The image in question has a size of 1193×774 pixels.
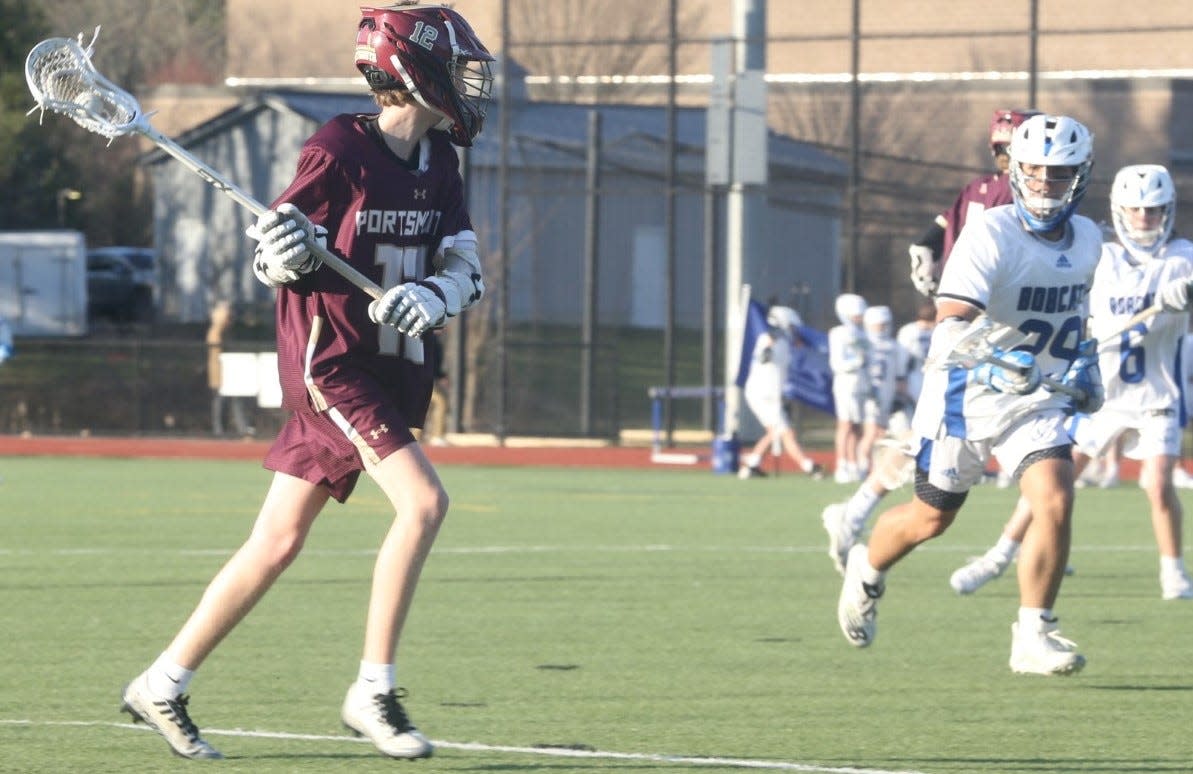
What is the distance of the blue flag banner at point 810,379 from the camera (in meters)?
23.4

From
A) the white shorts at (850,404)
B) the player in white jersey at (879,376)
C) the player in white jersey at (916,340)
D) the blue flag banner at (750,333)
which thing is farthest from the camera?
the player in white jersey at (916,340)

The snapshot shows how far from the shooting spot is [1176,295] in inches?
398

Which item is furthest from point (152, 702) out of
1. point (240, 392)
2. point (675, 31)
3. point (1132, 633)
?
point (675, 31)

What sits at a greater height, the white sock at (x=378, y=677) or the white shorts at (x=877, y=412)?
the white sock at (x=378, y=677)

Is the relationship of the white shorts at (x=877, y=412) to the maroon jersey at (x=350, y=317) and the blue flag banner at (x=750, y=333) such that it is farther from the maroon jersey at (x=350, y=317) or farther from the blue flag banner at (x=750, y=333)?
the maroon jersey at (x=350, y=317)

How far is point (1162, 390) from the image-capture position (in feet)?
37.3

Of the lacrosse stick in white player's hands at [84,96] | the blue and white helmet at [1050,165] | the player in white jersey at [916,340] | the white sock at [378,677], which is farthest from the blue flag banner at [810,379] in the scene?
the white sock at [378,677]

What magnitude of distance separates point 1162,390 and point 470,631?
3932mm

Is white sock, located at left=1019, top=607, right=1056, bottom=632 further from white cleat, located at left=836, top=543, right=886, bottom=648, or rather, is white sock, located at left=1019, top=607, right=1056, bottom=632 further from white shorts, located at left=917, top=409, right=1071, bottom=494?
white cleat, located at left=836, top=543, right=886, bottom=648

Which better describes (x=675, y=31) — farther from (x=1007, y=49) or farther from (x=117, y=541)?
(x=117, y=541)

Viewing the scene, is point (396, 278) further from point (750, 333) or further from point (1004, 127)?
point (750, 333)

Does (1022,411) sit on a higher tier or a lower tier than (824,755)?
higher

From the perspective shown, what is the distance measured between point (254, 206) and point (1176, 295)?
511 centimetres

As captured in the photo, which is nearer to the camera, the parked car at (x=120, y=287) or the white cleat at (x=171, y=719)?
the white cleat at (x=171, y=719)
